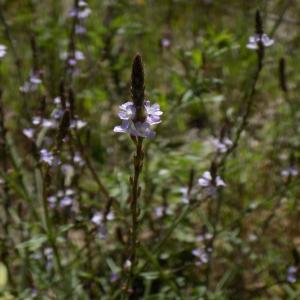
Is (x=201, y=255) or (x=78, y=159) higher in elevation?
Result: (x=78, y=159)

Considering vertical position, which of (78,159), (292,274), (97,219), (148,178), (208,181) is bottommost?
(292,274)

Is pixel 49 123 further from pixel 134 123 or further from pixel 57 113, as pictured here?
pixel 134 123

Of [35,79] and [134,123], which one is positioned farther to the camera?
[35,79]

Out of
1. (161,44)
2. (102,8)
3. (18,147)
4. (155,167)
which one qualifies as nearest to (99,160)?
(155,167)

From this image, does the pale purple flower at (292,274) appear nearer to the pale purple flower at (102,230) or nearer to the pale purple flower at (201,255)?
the pale purple flower at (201,255)

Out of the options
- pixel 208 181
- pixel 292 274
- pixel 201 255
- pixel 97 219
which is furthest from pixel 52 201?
pixel 292 274

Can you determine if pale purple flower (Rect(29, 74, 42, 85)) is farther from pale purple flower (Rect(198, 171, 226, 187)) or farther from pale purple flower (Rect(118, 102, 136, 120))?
pale purple flower (Rect(118, 102, 136, 120))

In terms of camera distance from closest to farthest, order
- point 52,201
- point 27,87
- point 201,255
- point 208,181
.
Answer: point 208,181, point 201,255, point 52,201, point 27,87

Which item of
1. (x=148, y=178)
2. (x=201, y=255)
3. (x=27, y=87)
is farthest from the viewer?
(x=148, y=178)

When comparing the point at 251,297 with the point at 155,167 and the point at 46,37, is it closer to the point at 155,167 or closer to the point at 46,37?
the point at 155,167
